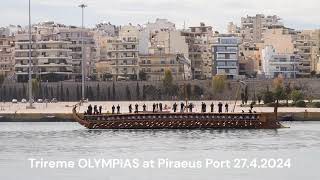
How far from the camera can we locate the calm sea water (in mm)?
48188

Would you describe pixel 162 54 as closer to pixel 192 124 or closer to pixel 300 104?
pixel 300 104

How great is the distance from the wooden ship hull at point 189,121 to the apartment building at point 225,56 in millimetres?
86727

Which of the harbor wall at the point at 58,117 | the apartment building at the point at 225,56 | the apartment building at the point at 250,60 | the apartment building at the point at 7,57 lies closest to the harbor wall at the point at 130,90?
the apartment building at the point at 225,56

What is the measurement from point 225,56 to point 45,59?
29.0 metres

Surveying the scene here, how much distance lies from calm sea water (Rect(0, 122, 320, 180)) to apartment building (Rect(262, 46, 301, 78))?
88.0m

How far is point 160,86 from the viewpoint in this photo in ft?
488

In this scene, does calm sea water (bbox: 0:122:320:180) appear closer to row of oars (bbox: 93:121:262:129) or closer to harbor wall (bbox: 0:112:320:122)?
row of oars (bbox: 93:121:262:129)

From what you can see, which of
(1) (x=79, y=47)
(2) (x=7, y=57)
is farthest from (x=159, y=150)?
(2) (x=7, y=57)

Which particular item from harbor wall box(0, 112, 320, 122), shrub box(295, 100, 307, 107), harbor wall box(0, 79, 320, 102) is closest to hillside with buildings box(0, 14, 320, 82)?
harbor wall box(0, 79, 320, 102)

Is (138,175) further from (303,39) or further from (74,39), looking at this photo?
(303,39)

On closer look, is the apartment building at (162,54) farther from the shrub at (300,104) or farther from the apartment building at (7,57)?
the shrub at (300,104)

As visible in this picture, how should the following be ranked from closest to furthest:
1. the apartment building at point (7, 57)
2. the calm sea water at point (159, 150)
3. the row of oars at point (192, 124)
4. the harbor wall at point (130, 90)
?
the calm sea water at point (159, 150), the row of oars at point (192, 124), the harbor wall at point (130, 90), the apartment building at point (7, 57)

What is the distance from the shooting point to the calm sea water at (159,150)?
48188mm

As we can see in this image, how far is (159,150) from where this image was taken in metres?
61.0
